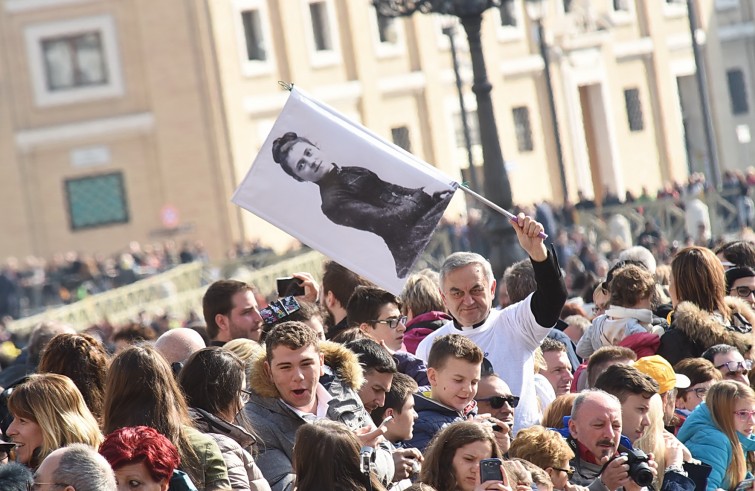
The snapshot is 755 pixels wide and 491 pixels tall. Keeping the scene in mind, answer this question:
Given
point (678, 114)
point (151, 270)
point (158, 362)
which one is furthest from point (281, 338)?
point (678, 114)

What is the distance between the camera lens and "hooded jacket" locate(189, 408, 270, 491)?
23.3ft

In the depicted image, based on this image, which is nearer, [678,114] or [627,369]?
[627,369]

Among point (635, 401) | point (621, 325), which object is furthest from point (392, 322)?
point (635, 401)

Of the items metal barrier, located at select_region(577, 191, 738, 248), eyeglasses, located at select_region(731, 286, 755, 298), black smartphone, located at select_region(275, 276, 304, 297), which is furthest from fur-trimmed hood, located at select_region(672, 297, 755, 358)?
metal barrier, located at select_region(577, 191, 738, 248)

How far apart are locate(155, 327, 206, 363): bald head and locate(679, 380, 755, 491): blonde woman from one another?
272 cm

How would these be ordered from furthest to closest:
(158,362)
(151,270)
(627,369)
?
(151,270) → (627,369) → (158,362)

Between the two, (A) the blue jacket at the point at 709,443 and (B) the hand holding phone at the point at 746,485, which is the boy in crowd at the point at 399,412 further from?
(B) the hand holding phone at the point at 746,485

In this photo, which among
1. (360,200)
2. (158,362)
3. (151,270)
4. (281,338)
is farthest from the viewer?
(151,270)

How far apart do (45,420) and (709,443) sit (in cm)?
365

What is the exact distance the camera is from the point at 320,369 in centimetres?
791

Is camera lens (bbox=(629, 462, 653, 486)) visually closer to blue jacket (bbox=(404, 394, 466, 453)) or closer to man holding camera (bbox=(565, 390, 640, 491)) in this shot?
man holding camera (bbox=(565, 390, 640, 491))

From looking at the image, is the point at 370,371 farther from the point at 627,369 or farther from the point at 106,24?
the point at 106,24

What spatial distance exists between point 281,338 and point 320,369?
0.27 m

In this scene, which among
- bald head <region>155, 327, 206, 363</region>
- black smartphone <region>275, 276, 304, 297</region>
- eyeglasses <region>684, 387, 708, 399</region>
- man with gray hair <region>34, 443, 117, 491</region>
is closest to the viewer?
man with gray hair <region>34, 443, 117, 491</region>
